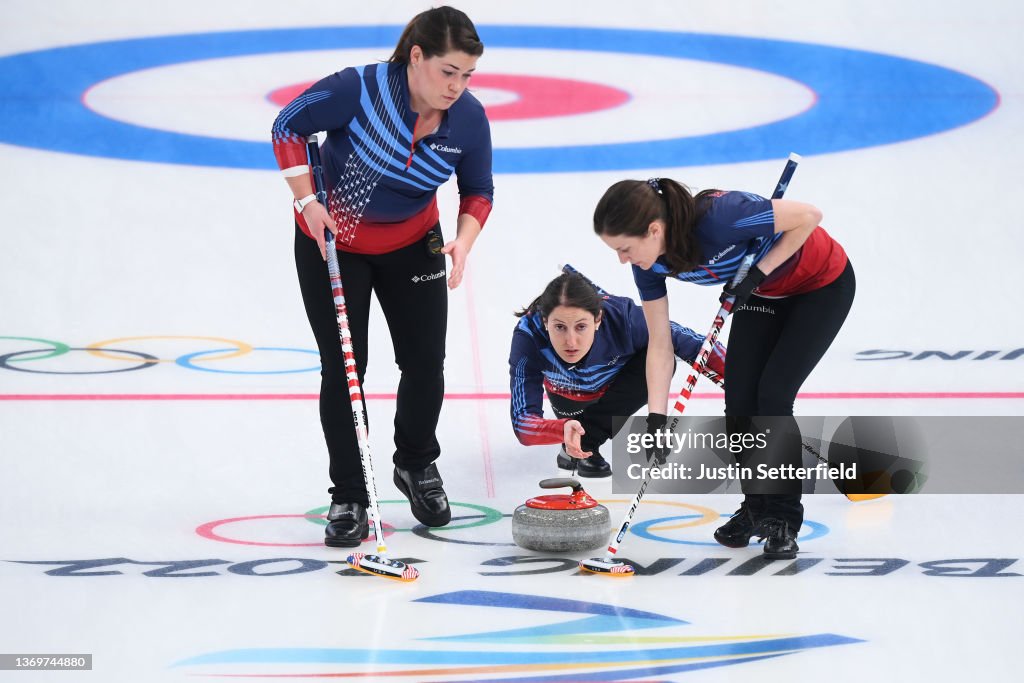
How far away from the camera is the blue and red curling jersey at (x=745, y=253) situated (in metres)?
3.12

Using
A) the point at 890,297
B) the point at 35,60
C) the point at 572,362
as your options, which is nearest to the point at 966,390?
the point at 890,297

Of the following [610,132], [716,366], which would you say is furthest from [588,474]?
[610,132]

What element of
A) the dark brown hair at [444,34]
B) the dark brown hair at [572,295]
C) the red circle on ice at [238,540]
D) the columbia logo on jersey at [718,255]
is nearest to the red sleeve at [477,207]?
the dark brown hair at [572,295]

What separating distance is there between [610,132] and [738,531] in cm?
552

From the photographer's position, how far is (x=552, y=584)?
309 centimetres

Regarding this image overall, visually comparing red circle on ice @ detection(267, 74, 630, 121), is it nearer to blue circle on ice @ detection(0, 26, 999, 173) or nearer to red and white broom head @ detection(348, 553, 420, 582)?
blue circle on ice @ detection(0, 26, 999, 173)

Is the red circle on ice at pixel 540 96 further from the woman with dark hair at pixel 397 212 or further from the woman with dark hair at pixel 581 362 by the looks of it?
the woman with dark hair at pixel 397 212

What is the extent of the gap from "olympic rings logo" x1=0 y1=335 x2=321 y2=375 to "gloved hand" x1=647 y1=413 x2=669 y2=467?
2.30 metres

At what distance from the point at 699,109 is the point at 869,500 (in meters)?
5.57

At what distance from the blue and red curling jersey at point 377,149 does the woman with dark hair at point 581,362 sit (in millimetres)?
624

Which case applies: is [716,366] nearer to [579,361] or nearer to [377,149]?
[579,361]

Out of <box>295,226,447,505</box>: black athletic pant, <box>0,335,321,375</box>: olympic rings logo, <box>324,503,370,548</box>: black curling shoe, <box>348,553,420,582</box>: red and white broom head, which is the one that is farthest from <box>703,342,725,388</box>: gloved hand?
<box>0,335,321,375</box>: olympic rings logo

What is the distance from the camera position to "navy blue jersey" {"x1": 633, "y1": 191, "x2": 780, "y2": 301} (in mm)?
3113

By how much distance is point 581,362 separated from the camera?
4176 millimetres
